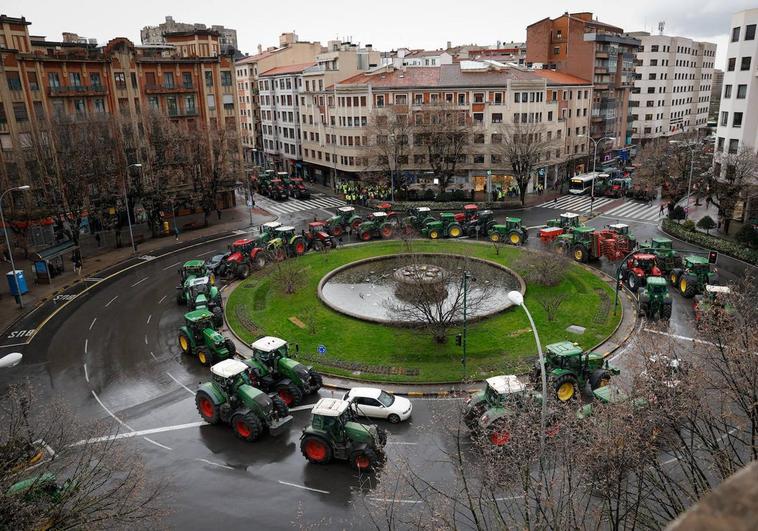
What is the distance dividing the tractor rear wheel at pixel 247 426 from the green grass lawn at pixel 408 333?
5.72 metres

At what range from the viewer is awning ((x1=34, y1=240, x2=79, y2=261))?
41812mm

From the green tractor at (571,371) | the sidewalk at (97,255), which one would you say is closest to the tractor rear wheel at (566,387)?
the green tractor at (571,371)

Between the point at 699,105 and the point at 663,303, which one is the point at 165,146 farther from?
the point at 699,105

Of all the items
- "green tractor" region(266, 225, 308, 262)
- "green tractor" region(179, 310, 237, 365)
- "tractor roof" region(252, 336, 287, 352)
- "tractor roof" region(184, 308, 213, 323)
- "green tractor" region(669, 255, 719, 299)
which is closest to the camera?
"tractor roof" region(252, 336, 287, 352)

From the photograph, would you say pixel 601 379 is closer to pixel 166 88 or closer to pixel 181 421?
pixel 181 421

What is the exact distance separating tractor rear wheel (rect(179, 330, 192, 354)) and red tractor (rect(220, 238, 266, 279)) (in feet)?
35.8

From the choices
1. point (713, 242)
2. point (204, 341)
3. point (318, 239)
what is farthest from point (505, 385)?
point (713, 242)

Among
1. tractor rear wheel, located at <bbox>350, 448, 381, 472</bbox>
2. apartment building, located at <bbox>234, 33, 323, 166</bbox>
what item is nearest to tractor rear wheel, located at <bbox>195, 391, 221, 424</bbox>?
tractor rear wheel, located at <bbox>350, 448, 381, 472</bbox>

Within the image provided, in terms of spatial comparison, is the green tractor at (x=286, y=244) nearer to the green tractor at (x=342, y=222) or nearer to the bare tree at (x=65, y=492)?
the green tractor at (x=342, y=222)

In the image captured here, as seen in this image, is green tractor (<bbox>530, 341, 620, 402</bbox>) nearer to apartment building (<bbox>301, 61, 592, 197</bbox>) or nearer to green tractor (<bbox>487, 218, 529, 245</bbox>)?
green tractor (<bbox>487, 218, 529, 245</bbox>)

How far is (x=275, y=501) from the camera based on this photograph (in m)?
18.8

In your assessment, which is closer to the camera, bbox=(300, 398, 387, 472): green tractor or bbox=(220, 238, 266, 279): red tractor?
bbox=(300, 398, 387, 472): green tractor

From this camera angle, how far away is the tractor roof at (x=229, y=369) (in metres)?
22.5

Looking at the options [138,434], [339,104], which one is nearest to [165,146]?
[339,104]
